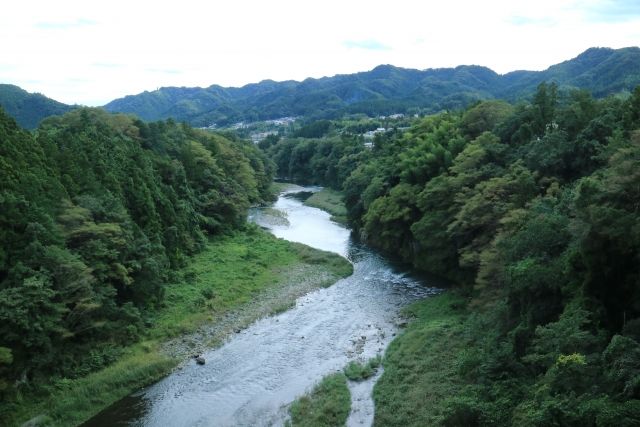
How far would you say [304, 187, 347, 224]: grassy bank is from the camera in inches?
2547

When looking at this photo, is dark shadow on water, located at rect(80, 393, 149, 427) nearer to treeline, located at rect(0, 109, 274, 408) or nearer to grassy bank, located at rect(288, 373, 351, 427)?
treeline, located at rect(0, 109, 274, 408)

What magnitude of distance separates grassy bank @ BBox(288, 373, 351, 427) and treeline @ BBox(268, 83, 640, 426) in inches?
183

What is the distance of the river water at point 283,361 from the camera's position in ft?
68.5

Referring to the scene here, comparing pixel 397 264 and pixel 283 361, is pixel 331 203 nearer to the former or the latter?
pixel 397 264

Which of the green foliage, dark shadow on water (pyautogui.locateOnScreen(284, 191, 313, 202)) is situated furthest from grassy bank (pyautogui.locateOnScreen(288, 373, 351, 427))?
dark shadow on water (pyautogui.locateOnScreen(284, 191, 313, 202))

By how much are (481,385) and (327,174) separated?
73618 mm

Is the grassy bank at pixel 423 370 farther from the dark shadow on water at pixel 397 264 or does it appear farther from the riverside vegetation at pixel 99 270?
the riverside vegetation at pixel 99 270

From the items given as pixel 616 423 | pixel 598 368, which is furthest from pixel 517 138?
pixel 616 423

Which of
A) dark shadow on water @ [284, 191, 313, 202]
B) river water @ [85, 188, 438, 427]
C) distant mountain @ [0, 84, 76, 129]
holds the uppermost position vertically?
distant mountain @ [0, 84, 76, 129]

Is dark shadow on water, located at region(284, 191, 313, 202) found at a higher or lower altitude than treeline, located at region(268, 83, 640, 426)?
lower

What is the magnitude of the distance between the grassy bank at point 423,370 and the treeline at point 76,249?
43.4 ft

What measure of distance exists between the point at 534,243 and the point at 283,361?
13.0m

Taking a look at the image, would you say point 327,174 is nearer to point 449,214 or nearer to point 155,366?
point 449,214

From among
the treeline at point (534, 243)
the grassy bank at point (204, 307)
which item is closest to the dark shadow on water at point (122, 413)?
the grassy bank at point (204, 307)
